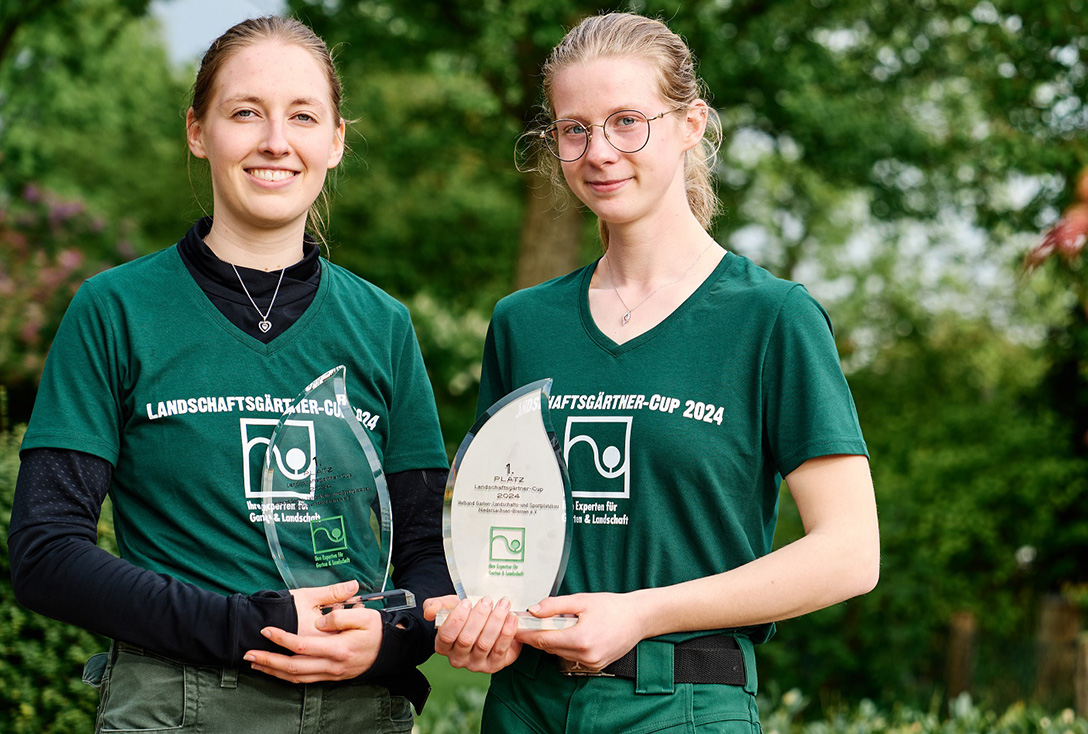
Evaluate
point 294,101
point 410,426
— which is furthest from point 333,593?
point 294,101

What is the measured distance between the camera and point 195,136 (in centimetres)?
215

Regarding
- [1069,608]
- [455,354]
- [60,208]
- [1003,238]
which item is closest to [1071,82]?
[1003,238]

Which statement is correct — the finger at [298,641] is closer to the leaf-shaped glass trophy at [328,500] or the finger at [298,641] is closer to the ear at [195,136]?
the leaf-shaped glass trophy at [328,500]

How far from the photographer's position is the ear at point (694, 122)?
2.10 metres

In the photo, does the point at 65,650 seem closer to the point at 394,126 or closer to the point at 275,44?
the point at 275,44

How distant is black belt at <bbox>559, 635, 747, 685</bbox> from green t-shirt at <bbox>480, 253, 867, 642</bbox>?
10cm

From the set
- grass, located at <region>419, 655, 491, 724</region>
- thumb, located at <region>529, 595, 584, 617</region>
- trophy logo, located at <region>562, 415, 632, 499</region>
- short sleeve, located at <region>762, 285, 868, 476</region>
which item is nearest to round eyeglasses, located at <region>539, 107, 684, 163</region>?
short sleeve, located at <region>762, 285, 868, 476</region>

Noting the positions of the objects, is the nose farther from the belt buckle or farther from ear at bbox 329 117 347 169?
the belt buckle

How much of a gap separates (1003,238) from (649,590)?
9.96m

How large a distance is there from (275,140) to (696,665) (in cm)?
120

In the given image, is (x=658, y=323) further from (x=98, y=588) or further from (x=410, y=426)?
(x=98, y=588)

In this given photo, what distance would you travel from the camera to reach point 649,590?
5.85 ft

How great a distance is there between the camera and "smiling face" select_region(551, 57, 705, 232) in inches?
78.9

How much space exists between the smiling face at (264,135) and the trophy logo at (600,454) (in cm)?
70
